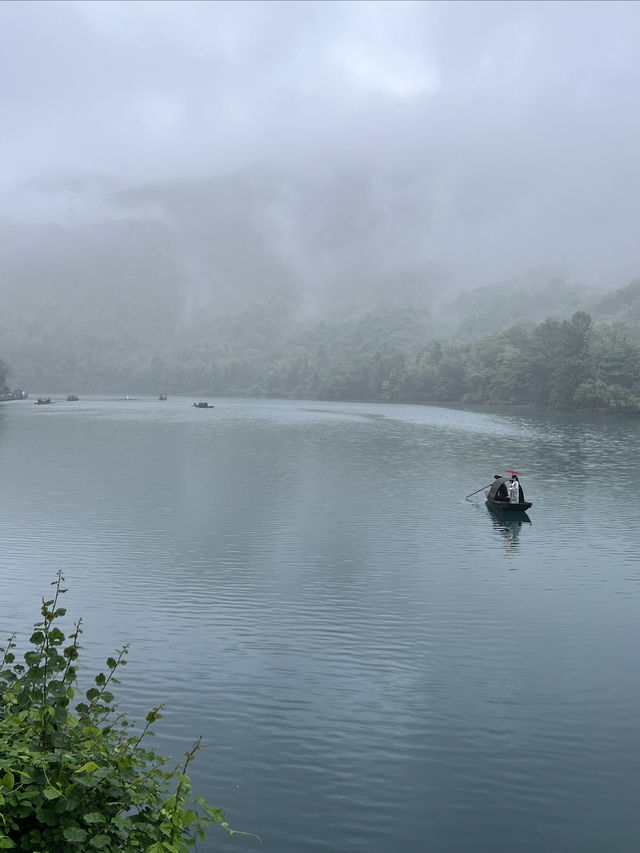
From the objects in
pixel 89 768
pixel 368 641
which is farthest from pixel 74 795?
pixel 368 641

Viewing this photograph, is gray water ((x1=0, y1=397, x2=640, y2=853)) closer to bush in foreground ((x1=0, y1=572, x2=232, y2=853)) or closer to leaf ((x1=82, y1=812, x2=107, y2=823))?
bush in foreground ((x1=0, y1=572, x2=232, y2=853))

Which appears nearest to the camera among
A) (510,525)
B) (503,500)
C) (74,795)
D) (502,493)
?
(74,795)

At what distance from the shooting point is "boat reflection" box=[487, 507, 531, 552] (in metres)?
41.8

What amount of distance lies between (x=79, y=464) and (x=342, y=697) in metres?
58.3

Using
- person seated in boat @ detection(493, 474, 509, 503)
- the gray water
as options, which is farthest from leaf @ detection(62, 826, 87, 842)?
person seated in boat @ detection(493, 474, 509, 503)

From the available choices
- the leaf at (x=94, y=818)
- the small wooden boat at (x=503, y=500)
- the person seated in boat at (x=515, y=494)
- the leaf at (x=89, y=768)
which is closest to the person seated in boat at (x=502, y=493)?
the small wooden boat at (x=503, y=500)

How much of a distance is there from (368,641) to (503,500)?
26802 millimetres

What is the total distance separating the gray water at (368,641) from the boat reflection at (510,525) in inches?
11.4

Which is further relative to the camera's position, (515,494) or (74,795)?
(515,494)

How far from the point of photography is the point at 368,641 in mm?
25203

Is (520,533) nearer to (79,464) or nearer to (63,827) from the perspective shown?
(63,827)

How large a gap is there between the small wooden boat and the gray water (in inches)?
41.6

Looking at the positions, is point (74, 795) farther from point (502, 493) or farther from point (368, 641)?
point (502, 493)

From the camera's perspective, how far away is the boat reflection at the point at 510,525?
137ft
